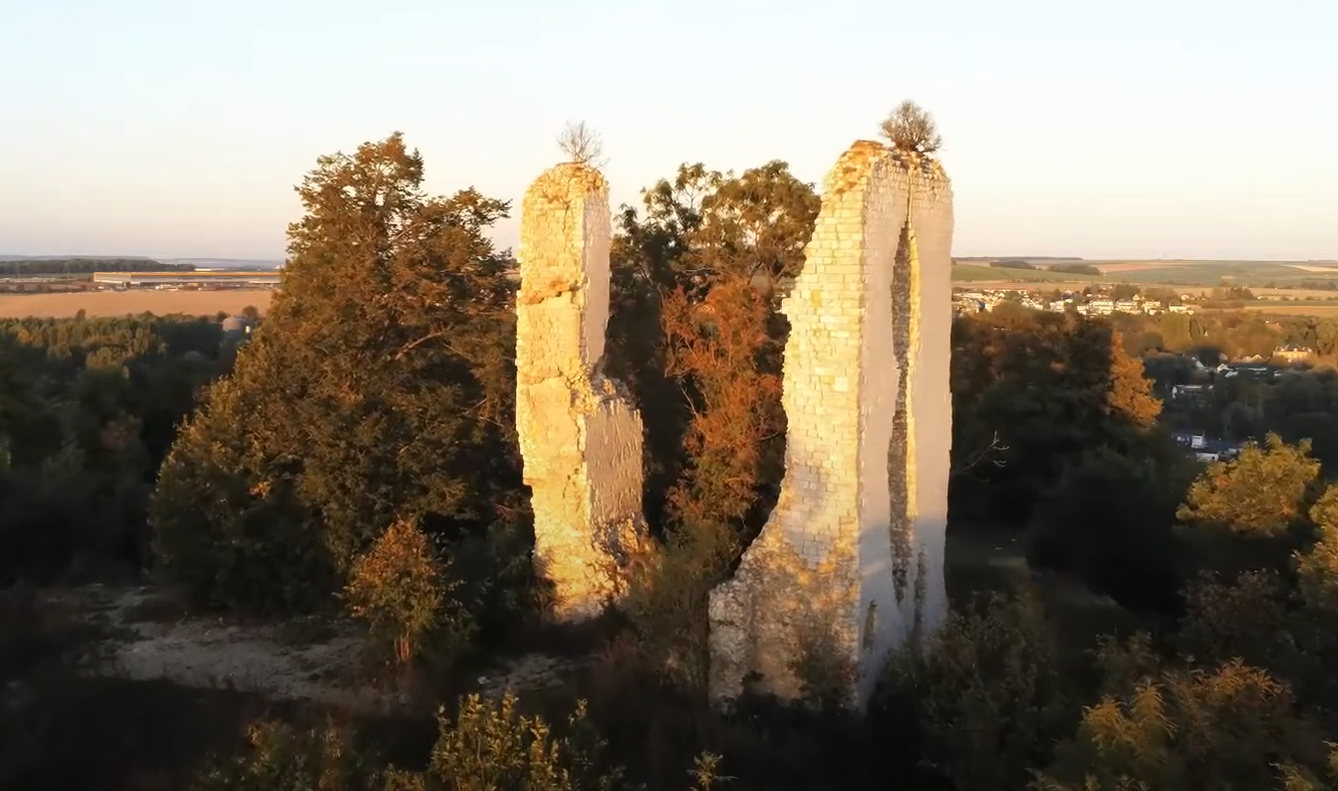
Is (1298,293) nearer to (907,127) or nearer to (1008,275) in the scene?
(1008,275)

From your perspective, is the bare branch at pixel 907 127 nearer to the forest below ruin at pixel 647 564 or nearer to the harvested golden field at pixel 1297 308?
the forest below ruin at pixel 647 564

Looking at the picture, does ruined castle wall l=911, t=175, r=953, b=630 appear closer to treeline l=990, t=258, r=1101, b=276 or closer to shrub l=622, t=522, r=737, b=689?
shrub l=622, t=522, r=737, b=689

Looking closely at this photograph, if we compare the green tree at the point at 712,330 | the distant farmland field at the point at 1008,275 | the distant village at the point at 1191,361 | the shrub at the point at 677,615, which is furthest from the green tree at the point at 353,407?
the distant farmland field at the point at 1008,275

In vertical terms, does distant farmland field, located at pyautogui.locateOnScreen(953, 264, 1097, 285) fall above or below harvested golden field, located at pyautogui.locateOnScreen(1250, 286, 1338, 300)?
above

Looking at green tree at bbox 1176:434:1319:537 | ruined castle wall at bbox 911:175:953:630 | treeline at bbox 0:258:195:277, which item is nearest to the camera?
ruined castle wall at bbox 911:175:953:630

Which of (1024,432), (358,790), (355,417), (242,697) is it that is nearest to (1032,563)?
(1024,432)

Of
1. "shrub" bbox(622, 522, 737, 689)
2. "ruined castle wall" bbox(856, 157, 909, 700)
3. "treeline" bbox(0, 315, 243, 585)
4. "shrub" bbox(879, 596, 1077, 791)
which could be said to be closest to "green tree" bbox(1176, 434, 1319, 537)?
"shrub" bbox(879, 596, 1077, 791)

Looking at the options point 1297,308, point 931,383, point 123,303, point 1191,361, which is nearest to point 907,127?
point 931,383
